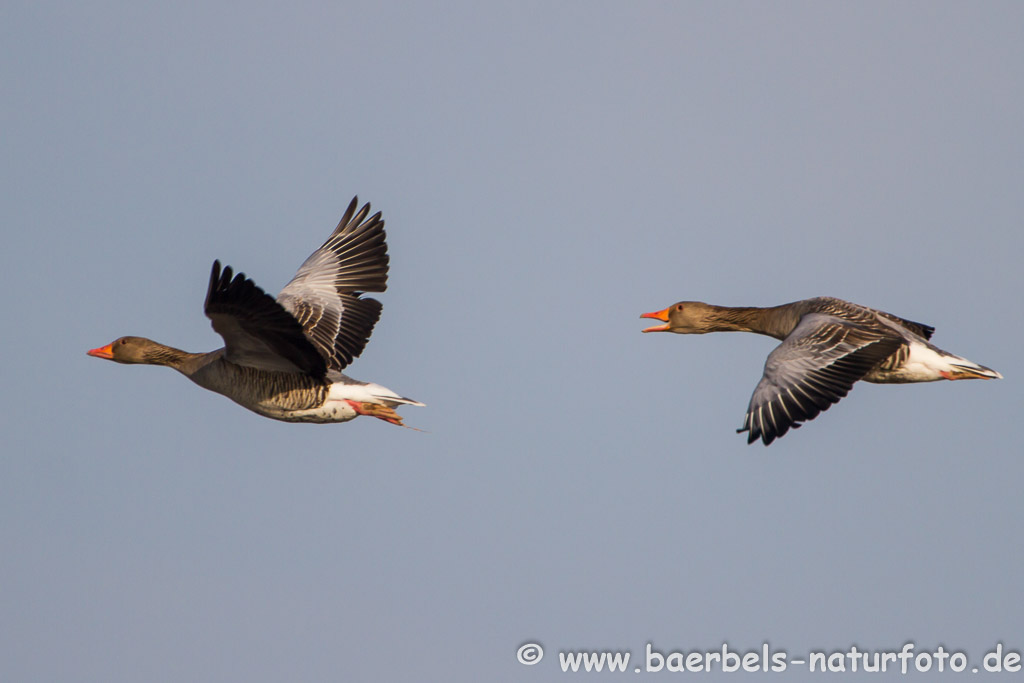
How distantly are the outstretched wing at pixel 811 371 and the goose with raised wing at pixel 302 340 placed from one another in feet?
12.7

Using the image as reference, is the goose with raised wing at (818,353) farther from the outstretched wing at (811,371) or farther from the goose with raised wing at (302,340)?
the goose with raised wing at (302,340)

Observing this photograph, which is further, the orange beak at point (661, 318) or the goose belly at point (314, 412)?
the orange beak at point (661, 318)

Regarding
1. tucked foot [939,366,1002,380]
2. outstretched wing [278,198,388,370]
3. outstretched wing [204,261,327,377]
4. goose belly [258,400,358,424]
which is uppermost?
outstretched wing [278,198,388,370]

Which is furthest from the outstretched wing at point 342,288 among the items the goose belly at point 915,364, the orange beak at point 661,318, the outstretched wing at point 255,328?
the goose belly at point 915,364

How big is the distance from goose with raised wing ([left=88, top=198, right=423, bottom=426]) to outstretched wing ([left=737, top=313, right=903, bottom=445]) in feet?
12.7

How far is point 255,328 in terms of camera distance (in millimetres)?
12273

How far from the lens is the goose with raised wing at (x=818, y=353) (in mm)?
12977

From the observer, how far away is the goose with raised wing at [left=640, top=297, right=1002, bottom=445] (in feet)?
42.6

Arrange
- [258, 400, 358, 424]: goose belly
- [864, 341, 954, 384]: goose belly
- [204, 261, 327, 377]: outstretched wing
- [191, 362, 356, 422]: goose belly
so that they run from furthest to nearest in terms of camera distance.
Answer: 1. [864, 341, 954, 384]: goose belly
2. [258, 400, 358, 424]: goose belly
3. [191, 362, 356, 422]: goose belly
4. [204, 261, 327, 377]: outstretched wing

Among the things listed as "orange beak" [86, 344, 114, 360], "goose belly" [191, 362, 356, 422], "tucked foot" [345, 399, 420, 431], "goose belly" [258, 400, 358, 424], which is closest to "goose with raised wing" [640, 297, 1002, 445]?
"tucked foot" [345, 399, 420, 431]

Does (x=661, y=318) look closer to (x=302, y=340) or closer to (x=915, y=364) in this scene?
(x=915, y=364)

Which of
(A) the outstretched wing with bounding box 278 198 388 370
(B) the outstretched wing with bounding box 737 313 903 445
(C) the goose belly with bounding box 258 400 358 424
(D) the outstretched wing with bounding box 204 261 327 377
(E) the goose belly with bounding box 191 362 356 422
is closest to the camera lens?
(D) the outstretched wing with bounding box 204 261 327 377

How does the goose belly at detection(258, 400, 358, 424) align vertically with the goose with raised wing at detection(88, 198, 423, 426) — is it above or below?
below

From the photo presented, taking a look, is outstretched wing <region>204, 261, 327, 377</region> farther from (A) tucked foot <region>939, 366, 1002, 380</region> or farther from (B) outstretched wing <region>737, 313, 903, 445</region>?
(A) tucked foot <region>939, 366, 1002, 380</region>
